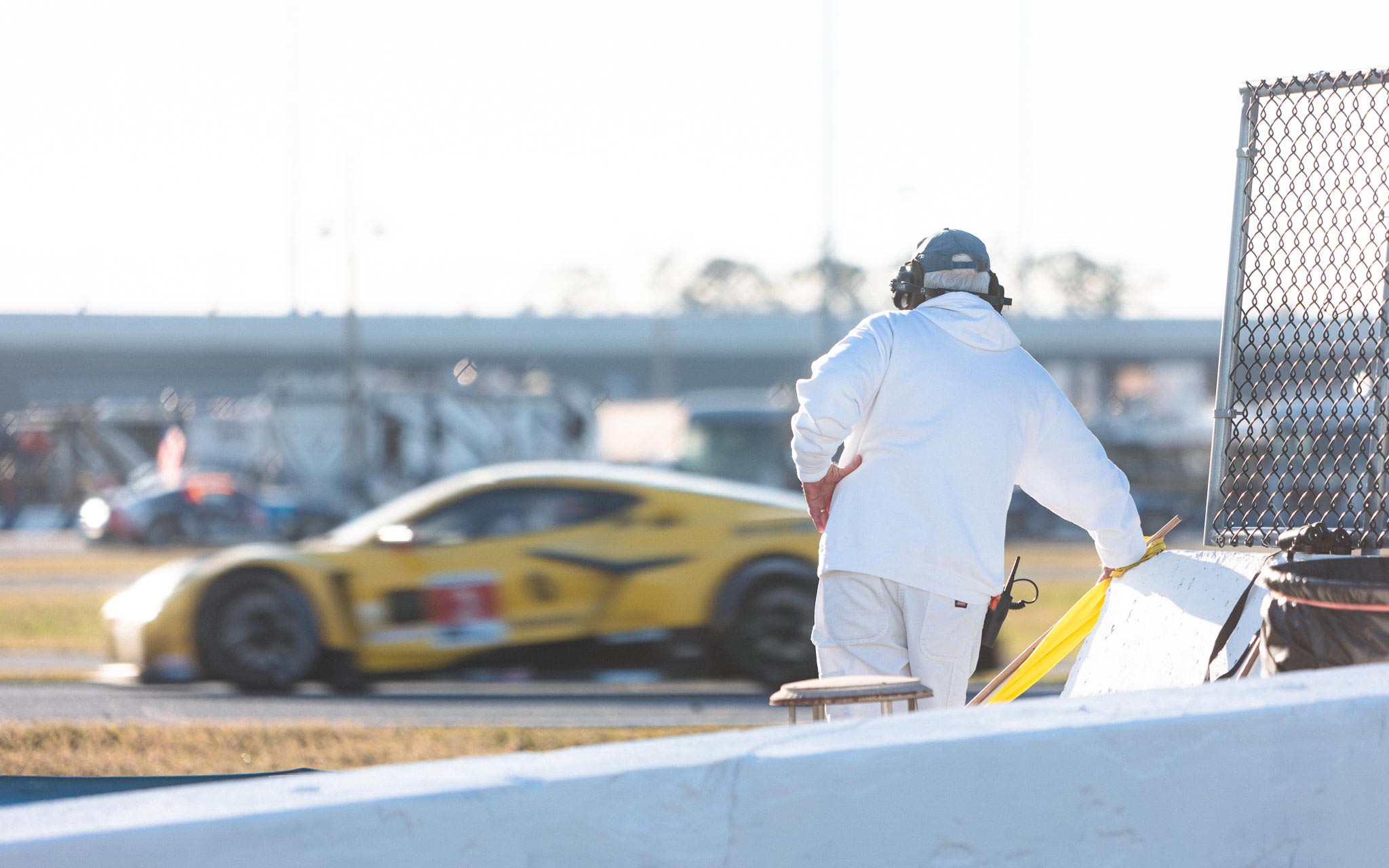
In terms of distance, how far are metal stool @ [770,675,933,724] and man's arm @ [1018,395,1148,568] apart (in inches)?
35.0

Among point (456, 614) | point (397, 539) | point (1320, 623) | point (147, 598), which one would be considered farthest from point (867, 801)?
point (147, 598)

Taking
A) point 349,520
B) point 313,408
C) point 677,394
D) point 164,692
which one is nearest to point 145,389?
point 677,394

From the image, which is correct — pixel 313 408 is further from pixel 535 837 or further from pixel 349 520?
pixel 535 837

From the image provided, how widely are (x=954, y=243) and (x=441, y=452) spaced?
100 feet

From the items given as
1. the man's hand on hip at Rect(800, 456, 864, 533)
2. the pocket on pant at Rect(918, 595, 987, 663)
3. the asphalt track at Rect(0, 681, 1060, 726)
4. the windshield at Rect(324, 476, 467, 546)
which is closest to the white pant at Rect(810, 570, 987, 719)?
the pocket on pant at Rect(918, 595, 987, 663)

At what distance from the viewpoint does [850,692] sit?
10.7 ft

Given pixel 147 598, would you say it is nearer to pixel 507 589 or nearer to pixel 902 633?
pixel 507 589

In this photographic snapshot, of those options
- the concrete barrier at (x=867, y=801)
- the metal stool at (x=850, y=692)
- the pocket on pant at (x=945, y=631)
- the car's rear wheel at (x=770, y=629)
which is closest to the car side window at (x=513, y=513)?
the car's rear wheel at (x=770, y=629)

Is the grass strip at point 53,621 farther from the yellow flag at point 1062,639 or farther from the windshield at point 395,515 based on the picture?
the yellow flag at point 1062,639

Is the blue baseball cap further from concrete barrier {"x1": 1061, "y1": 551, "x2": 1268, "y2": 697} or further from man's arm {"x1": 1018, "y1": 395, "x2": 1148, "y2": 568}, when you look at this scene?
concrete barrier {"x1": 1061, "y1": 551, "x2": 1268, "y2": 697}

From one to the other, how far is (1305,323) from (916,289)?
111 cm

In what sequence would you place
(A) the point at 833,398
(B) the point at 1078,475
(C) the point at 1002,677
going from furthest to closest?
(C) the point at 1002,677 < (B) the point at 1078,475 < (A) the point at 833,398

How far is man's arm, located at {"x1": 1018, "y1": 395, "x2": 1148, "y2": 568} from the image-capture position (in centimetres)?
403

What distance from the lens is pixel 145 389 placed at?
215ft
